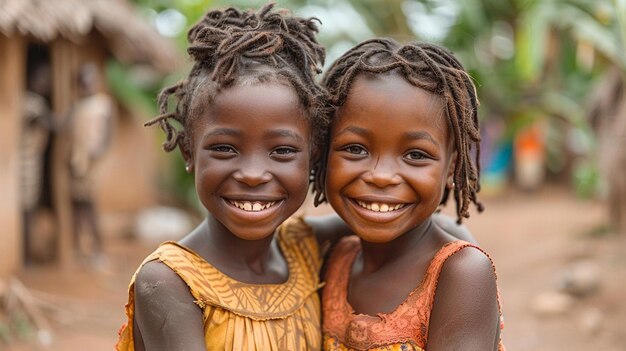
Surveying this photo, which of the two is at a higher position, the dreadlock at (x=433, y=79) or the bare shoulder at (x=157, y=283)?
the dreadlock at (x=433, y=79)

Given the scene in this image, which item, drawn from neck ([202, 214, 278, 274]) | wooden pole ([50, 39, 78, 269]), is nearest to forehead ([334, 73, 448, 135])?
neck ([202, 214, 278, 274])

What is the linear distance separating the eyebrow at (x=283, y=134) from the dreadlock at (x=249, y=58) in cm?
8

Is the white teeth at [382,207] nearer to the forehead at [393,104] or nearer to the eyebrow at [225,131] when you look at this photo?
the forehead at [393,104]

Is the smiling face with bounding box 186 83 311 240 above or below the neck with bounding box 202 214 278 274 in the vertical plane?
above

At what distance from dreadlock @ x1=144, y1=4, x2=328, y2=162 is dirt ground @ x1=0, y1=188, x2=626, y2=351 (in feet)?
13.2

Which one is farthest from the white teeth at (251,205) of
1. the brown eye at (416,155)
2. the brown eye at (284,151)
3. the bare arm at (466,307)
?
the bare arm at (466,307)

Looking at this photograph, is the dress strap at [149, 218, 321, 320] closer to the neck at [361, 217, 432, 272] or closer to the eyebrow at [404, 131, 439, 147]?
the neck at [361, 217, 432, 272]

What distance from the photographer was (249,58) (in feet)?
6.53

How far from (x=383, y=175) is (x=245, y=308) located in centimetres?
52

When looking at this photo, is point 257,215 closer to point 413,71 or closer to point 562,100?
point 413,71

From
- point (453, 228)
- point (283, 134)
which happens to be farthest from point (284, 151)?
point (453, 228)

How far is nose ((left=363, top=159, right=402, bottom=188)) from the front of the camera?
1.97 meters

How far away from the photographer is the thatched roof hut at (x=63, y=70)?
639cm

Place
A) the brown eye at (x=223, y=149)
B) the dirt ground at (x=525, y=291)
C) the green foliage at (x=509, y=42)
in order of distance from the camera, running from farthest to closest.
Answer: the green foliage at (x=509, y=42), the dirt ground at (x=525, y=291), the brown eye at (x=223, y=149)
